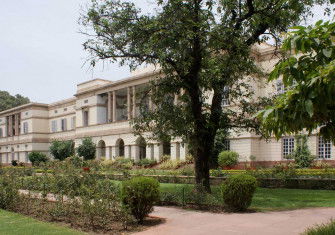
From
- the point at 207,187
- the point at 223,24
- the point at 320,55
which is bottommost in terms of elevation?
the point at 207,187

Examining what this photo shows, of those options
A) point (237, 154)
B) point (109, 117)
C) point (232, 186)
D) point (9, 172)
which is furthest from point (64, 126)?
point (232, 186)

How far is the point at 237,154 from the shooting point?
97.7 feet

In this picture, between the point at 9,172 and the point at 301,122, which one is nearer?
the point at 301,122

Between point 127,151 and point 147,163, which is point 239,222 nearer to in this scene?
point 147,163

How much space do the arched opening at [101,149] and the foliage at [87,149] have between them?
2074 mm

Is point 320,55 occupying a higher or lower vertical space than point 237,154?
higher

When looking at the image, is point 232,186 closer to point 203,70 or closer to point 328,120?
point 203,70

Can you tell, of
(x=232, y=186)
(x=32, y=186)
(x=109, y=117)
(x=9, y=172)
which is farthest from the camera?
(x=109, y=117)

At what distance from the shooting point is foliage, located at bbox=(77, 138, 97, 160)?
1652 inches

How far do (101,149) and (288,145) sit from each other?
23.0 meters

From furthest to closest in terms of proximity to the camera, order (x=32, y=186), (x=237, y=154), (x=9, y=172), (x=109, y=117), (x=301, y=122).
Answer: (x=109, y=117) < (x=237, y=154) < (x=9, y=172) < (x=32, y=186) < (x=301, y=122)

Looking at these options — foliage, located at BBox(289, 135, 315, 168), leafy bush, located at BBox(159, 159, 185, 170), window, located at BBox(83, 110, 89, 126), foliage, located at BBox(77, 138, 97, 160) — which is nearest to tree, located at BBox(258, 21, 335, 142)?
foliage, located at BBox(289, 135, 315, 168)

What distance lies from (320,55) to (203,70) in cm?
1192

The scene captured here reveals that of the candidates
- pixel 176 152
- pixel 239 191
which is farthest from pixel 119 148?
pixel 239 191
